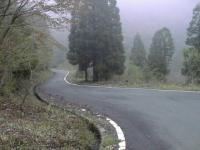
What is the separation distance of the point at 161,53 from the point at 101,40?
2430 centimetres

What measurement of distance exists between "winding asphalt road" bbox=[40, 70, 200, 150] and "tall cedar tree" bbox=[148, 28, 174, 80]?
40587mm

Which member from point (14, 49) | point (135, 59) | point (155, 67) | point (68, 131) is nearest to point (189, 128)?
point (68, 131)

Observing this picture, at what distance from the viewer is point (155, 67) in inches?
2392

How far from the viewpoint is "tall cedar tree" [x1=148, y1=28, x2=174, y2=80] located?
200 ft

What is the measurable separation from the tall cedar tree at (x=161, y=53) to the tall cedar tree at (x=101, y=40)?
18846 millimetres

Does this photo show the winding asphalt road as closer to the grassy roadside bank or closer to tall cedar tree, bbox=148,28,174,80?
the grassy roadside bank

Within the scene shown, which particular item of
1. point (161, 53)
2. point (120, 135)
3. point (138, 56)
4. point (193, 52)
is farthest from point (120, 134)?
point (138, 56)

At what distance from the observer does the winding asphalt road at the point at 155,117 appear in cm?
963

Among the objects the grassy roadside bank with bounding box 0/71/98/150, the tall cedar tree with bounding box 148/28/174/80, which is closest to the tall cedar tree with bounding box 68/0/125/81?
the tall cedar tree with bounding box 148/28/174/80

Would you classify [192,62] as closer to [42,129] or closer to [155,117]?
[155,117]

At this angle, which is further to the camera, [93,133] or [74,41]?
[74,41]

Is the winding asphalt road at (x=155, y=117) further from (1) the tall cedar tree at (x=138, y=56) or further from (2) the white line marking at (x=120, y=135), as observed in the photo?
(1) the tall cedar tree at (x=138, y=56)

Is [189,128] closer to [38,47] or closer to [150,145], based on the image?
[150,145]

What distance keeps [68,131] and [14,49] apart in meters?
4.77
